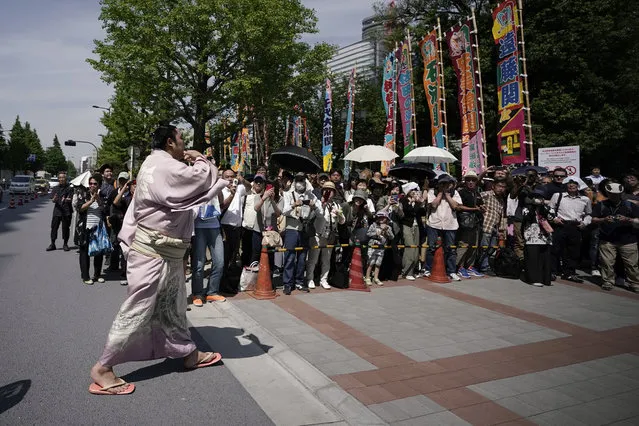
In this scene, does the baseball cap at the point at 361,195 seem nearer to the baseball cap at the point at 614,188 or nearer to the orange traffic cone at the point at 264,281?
the orange traffic cone at the point at 264,281

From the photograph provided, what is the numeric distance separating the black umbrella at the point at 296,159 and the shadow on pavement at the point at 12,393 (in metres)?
4.42

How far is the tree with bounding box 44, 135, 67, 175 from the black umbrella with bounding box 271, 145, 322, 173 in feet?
434

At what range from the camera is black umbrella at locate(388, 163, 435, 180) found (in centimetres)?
983

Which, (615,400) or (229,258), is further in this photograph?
(229,258)

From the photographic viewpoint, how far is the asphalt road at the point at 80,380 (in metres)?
3.17

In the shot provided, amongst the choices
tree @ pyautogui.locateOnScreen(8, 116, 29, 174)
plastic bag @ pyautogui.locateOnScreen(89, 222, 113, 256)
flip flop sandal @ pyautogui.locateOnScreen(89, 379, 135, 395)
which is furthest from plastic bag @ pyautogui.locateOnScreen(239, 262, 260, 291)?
tree @ pyautogui.locateOnScreen(8, 116, 29, 174)

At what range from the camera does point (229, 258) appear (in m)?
7.12

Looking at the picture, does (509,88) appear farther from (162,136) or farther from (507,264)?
(162,136)

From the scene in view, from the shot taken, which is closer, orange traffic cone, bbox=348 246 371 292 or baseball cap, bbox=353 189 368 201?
orange traffic cone, bbox=348 246 371 292

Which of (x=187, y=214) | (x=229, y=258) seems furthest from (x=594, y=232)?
(x=187, y=214)

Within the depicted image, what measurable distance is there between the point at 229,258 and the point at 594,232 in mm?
7685

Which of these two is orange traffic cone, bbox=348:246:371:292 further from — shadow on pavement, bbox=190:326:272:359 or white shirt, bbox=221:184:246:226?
shadow on pavement, bbox=190:326:272:359

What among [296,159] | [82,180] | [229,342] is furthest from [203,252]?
[82,180]

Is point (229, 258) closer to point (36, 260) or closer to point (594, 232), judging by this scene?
point (36, 260)
